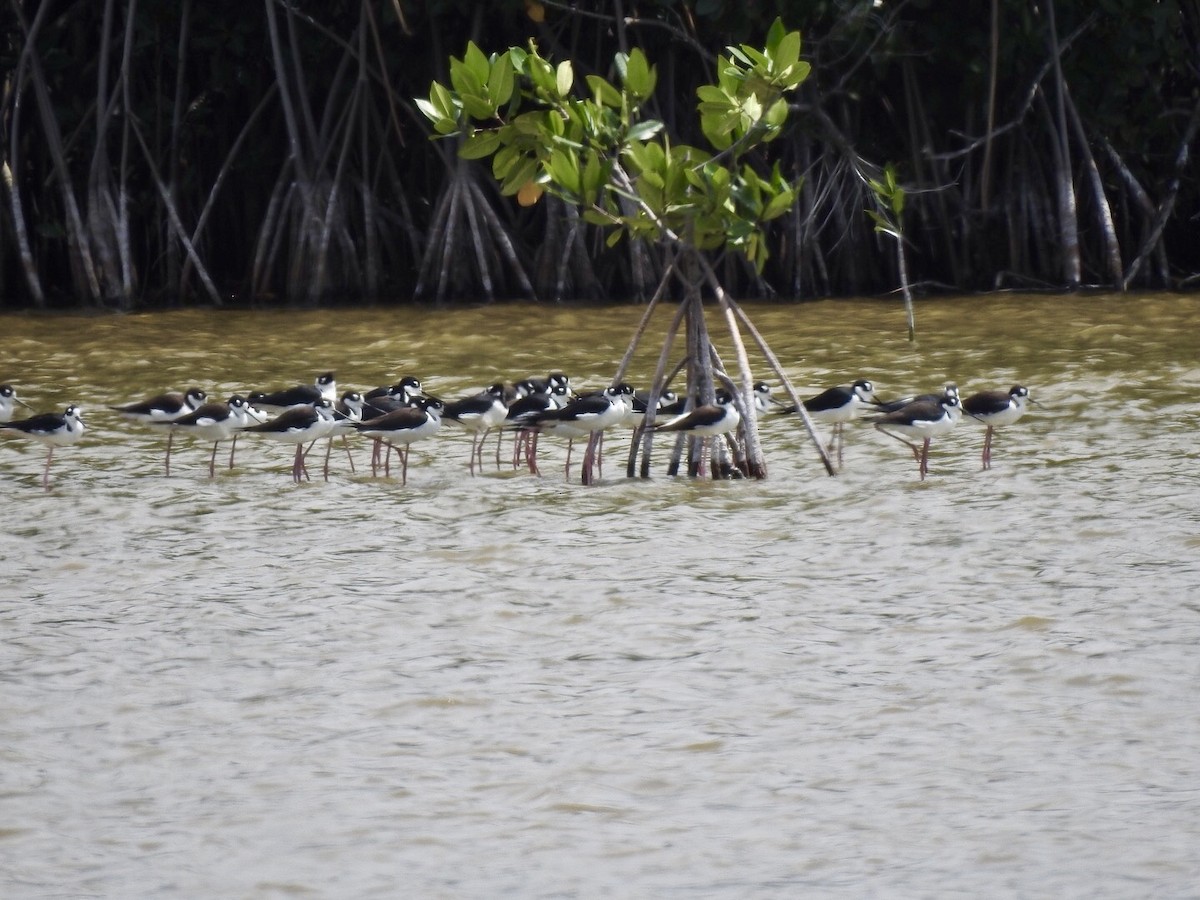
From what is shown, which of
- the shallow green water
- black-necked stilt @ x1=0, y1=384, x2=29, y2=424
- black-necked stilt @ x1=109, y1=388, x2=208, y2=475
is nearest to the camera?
the shallow green water

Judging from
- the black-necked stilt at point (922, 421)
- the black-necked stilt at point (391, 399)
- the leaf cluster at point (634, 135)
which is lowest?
the black-necked stilt at point (922, 421)

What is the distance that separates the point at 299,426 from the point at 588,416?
4.32 feet

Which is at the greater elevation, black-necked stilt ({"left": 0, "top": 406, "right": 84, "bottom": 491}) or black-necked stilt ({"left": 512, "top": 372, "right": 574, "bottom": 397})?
black-necked stilt ({"left": 512, "top": 372, "right": 574, "bottom": 397})

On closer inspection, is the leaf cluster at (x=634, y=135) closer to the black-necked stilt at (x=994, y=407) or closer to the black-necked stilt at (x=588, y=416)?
the black-necked stilt at (x=588, y=416)

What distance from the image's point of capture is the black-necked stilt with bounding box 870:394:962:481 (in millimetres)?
Answer: 8852

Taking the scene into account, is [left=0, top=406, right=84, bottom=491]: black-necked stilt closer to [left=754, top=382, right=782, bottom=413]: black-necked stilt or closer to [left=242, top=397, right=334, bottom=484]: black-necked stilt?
[left=242, top=397, right=334, bottom=484]: black-necked stilt

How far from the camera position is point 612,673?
19.1ft

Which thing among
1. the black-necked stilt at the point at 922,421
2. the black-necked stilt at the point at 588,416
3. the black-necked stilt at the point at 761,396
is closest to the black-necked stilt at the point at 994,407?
the black-necked stilt at the point at 922,421

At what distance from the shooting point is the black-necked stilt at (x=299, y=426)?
29.4 ft

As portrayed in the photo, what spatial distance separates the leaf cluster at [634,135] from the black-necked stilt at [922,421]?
37.6 inches

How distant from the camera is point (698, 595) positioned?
671 cm

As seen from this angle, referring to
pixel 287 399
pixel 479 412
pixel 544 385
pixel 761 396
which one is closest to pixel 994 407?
pixel 761 396

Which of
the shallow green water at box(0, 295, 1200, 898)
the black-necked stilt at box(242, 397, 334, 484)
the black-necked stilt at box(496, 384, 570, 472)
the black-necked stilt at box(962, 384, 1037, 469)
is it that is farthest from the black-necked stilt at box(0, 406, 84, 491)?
the black-necked stilt at box(962, 384, 1037, 469)

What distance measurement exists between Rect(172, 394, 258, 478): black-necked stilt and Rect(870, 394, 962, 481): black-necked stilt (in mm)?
2924
